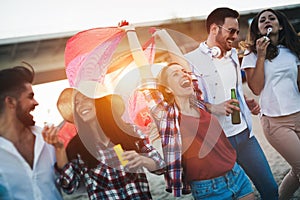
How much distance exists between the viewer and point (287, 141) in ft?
8.50

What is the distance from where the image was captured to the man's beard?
6.69ft

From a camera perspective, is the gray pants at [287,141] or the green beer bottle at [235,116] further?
the gray pants at [287,141]

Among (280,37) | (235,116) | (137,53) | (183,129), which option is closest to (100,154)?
(183,129)

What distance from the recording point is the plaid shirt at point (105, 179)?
2.09m

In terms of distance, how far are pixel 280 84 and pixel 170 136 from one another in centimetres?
76

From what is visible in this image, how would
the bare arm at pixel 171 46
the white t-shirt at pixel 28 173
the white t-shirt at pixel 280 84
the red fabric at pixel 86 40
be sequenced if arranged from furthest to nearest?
the white t-shirt at pixel 280 84 < the bare arm at pixel 171 46 < the red fabric at pixel 86 40 < the white t-shirt at pixel 28 173

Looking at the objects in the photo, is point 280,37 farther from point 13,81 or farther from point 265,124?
point 13,81

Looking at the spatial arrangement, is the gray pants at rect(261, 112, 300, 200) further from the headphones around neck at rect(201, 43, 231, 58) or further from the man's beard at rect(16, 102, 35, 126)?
the man's beard at rect(16, 102, 35, 126)

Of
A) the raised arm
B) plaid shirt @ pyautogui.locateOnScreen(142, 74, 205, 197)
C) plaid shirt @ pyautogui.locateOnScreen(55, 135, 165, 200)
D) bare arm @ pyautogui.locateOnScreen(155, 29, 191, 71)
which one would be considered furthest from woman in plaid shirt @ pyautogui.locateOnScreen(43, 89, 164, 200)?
bare arm @ pyautogui.locateOnScreen(155, 29, 191, 71)

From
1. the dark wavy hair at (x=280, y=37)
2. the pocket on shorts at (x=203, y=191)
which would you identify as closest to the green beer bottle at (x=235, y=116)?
the dark wavy hair at (x=280, y=37)

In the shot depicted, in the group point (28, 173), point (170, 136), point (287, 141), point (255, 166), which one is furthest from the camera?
point (287, 141)

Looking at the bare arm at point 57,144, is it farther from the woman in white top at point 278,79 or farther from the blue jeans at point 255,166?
the woman in white top at point 278,79

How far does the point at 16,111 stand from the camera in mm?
2029

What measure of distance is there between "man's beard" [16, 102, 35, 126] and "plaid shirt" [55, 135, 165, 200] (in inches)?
9.2
